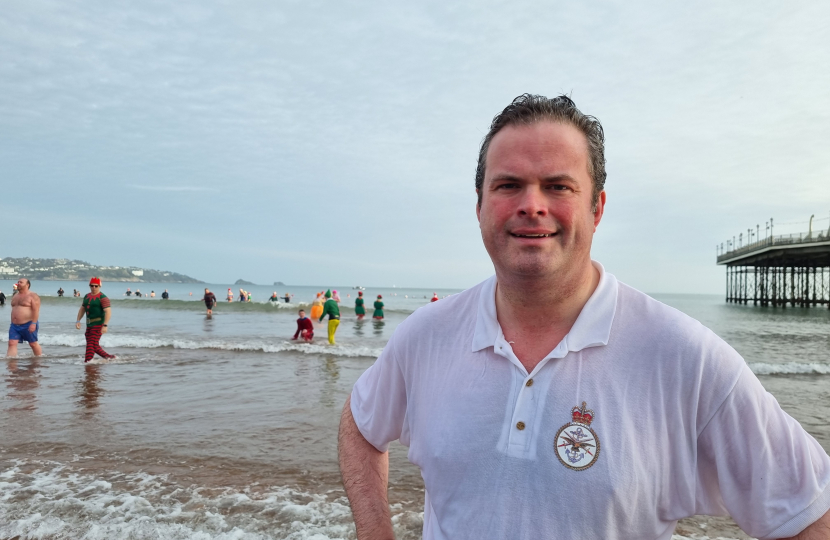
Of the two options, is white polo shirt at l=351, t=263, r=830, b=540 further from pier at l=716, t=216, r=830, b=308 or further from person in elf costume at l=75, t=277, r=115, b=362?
pier at l=716, t=216, r=830, b=308

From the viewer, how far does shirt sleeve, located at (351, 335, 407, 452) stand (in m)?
1.87

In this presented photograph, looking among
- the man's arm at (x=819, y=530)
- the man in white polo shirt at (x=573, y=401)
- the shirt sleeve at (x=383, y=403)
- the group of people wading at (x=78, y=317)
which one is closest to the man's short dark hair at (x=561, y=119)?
the man in white polo shirt at (x=573, y=401)

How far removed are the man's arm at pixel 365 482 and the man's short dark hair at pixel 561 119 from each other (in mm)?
1151

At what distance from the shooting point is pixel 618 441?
138 centimetres

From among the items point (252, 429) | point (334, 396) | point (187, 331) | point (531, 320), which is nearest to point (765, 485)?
point (531, 320)

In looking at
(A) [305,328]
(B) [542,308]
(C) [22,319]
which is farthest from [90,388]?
(B) [542,308]

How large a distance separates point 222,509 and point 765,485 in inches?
168

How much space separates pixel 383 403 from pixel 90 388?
9921mm

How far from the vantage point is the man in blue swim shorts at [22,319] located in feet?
43.0

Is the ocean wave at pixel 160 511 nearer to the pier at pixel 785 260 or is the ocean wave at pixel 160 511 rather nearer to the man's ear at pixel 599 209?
the man's ear at pixel 599 209

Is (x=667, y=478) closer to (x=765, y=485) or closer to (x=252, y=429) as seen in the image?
(x=765, y=485)

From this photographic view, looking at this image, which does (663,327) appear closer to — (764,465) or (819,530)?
(764,465)

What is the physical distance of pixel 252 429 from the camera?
275 inches

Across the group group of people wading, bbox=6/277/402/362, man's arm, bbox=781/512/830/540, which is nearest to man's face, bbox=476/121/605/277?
man's arm, bbox=781/512/830/540
